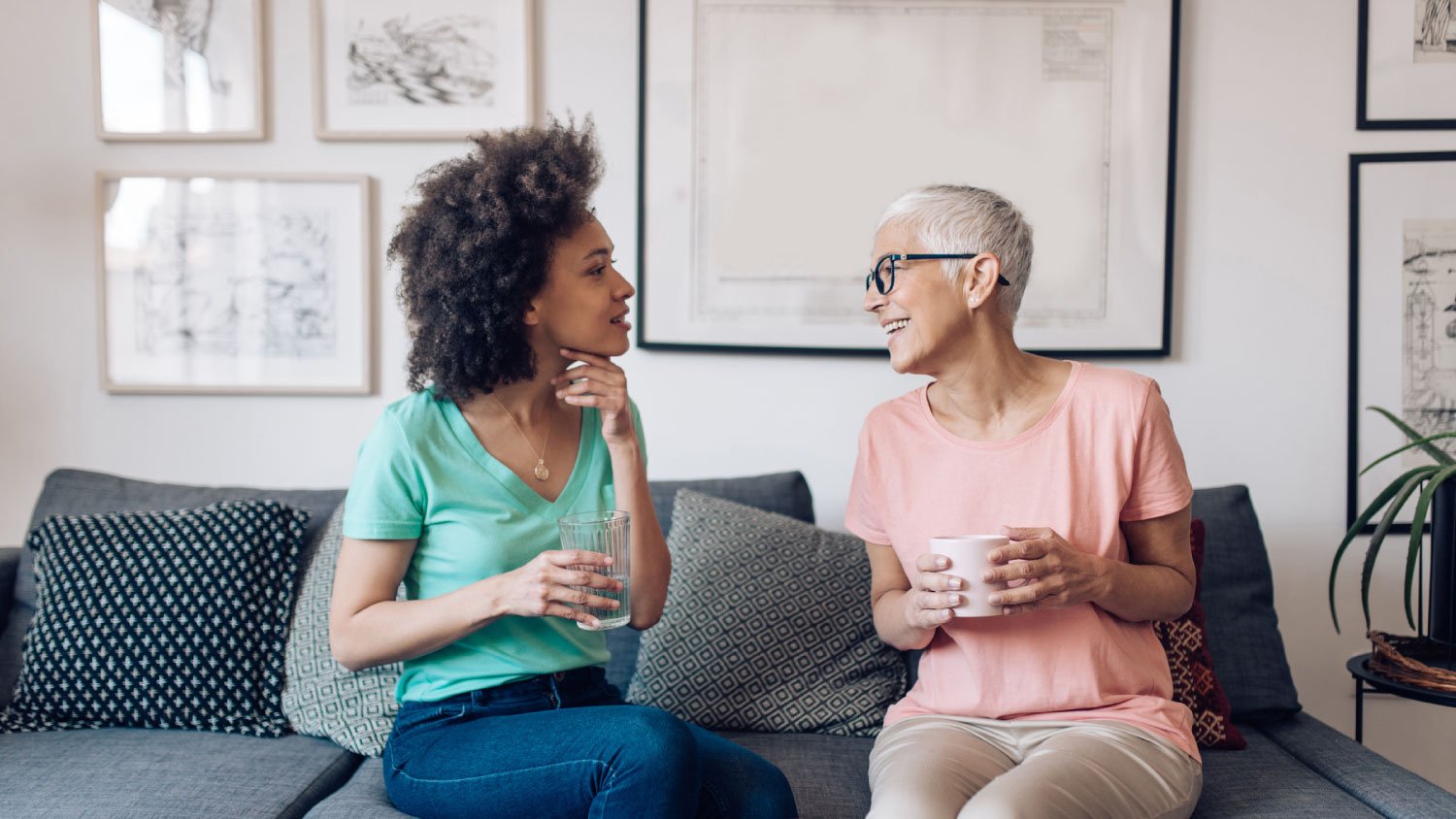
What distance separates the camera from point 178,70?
250 centimetres

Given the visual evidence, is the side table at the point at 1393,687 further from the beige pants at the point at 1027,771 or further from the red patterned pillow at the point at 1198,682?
the beige pants at the point at 1027,771

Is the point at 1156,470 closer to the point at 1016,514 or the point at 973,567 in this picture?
the point at 1016,514

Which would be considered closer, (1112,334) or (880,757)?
(880,757)

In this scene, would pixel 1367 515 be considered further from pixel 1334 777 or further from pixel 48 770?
pixel 48 770

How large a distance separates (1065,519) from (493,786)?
2.84ft

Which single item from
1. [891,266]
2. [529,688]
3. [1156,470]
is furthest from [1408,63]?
[529,688]

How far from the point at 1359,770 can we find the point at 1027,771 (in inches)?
29.2

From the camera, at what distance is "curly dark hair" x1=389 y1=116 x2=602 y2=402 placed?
149 cm

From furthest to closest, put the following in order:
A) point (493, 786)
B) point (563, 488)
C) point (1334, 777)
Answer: point (1334, 777), point (563, 488), point (493, 786)

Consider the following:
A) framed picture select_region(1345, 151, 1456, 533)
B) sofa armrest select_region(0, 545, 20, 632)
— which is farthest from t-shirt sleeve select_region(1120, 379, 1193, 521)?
sofa armrest select_region(0, 545, 20, 632)

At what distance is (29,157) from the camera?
2543 millimetres

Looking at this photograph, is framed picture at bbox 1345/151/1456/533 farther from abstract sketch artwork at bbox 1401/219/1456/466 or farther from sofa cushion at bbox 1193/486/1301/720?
sofa cushion at bbox 1193/486/1301/720

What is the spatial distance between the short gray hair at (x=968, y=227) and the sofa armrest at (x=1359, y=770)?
938 mm

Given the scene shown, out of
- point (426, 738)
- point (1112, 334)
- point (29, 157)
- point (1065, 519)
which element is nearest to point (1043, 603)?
point (1065, 519)
